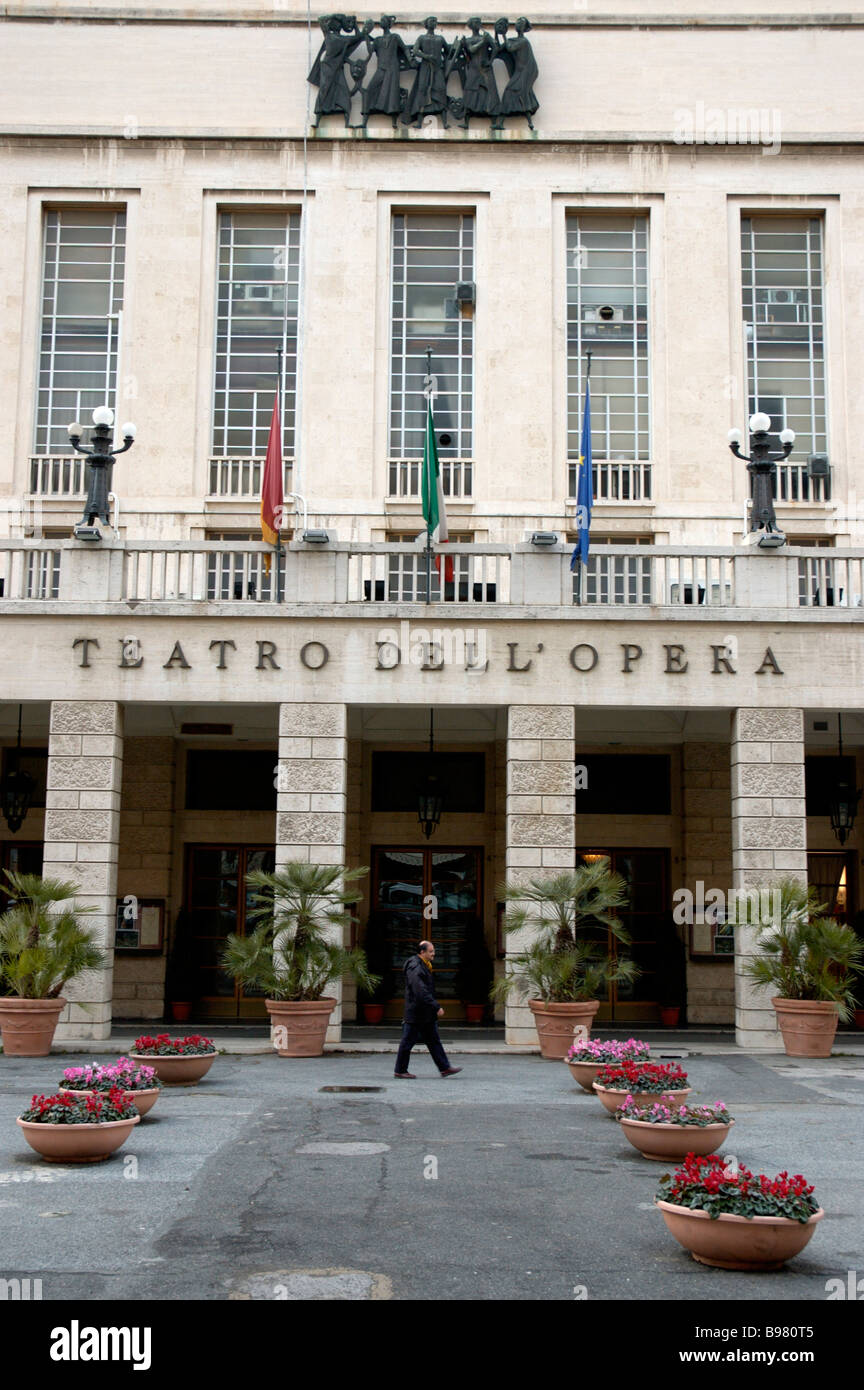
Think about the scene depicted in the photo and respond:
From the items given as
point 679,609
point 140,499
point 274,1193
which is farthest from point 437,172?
point 274,1193

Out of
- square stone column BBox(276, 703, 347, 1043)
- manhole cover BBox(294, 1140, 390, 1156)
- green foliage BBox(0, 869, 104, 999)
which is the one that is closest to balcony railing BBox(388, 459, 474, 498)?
square stone column BBox(276, 703, 347, 1043)

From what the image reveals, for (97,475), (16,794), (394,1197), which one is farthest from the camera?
(16,794)

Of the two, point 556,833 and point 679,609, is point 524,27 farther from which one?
point 556,833

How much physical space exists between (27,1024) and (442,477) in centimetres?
1242

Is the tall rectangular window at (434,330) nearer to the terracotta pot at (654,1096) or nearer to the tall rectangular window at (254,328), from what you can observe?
the tall rectangular window at (254,328)

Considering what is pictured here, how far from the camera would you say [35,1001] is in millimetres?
17953

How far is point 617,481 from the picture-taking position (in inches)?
995

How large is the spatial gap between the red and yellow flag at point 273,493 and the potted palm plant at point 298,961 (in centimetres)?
515

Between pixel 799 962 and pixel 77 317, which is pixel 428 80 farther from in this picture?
pixel 799 962

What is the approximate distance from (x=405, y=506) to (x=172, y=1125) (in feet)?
46.9

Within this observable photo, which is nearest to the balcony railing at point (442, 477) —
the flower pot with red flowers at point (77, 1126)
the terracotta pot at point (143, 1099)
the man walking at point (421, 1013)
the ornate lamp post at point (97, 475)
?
the ornate lamp post at point (97, 475)

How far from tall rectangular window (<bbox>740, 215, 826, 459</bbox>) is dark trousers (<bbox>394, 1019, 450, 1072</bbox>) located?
46.2 ft

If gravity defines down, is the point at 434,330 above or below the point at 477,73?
below

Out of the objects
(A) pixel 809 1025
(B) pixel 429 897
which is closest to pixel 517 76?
(B) pixel 429 897
